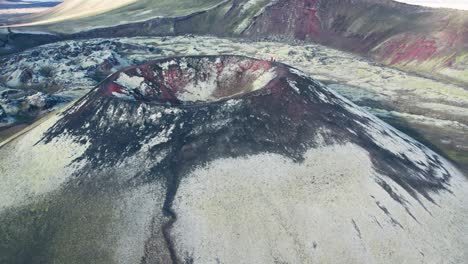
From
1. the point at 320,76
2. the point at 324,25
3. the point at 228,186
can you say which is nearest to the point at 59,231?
the point at 228,186

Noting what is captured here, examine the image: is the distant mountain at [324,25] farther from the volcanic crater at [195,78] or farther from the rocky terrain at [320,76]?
the volcanic crater at [195,78]

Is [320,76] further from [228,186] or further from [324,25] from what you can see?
[228,186]

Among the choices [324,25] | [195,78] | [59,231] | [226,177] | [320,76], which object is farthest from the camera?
[324,25]

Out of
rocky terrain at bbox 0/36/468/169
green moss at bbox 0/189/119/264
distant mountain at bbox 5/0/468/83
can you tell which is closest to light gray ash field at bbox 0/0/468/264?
green moss at bbox 0/189/119/264

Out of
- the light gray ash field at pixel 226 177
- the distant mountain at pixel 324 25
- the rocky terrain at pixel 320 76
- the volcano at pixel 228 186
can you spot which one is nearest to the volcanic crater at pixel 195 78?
the light gray ash field at pixel 226 177

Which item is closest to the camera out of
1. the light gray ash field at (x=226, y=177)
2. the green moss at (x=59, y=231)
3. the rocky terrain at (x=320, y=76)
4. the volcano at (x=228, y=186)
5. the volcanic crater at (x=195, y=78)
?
the volcano at (x=228, y=186)

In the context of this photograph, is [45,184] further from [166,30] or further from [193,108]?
[166,30]
